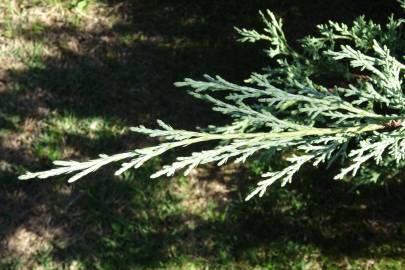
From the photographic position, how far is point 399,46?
339 centimetres

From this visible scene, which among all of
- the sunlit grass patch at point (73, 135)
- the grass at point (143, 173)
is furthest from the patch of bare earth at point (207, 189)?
the sunlit grass patch at point (73, 135)

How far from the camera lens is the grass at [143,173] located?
4582mm

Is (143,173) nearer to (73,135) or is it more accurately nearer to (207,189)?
(207,189)

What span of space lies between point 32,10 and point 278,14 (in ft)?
9.73

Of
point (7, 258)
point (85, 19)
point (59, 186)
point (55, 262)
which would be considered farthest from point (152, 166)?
point (85, 19)

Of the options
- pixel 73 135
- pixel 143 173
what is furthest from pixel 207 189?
pixel 73 135

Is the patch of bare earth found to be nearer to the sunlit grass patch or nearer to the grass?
the grass

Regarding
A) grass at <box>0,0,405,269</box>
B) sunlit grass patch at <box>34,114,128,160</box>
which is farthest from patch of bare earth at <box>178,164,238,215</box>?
sunlit grass patch at <box>34,114,128,160</box>

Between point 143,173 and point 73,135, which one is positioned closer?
point 143,173

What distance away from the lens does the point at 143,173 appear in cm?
505

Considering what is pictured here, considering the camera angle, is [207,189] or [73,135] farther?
[73,135]

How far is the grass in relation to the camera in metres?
4.58

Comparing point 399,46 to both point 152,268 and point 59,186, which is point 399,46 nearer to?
point 152,268

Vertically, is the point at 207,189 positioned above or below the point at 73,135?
below
